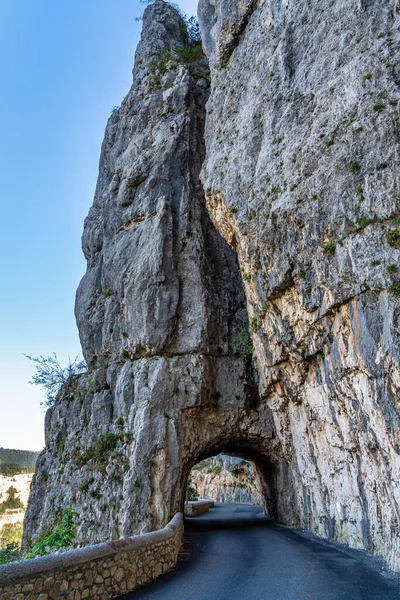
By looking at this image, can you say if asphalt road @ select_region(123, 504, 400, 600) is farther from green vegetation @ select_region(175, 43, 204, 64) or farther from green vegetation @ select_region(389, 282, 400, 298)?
green vegetation @ select_region(175, 43, 204, 64)

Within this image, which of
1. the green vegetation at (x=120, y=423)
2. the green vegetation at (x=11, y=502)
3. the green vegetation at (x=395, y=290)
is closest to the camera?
the green vegetation at (x=395, y=290)

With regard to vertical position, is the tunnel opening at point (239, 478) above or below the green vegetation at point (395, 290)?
below

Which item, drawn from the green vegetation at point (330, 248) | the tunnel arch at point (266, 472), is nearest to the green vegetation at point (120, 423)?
the tunnel arch at point (266, 472)

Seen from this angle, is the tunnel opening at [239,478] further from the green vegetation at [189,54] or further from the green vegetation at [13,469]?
the green vegetation at [189,54]

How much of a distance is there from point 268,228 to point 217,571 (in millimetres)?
10003

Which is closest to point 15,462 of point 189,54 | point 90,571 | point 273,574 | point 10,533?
point 10,533

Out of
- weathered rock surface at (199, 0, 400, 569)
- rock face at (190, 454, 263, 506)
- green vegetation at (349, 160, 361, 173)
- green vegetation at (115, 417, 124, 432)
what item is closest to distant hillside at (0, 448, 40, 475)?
green vegetation at (115, 417, 124, 432)

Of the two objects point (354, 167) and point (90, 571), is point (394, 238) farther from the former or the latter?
point (90, 571)

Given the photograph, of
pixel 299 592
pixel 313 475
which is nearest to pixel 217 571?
pixel 299 592

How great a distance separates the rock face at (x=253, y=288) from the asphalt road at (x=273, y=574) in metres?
1.17

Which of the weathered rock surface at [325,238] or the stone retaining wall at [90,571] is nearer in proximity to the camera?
the stone retaining wall at [90,571]

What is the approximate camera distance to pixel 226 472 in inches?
1780

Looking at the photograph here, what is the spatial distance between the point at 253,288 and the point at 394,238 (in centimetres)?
688

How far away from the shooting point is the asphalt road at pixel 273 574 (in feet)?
23.8
